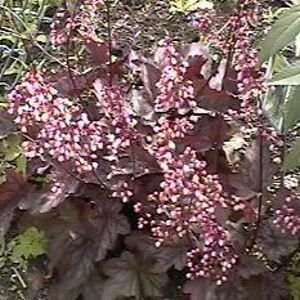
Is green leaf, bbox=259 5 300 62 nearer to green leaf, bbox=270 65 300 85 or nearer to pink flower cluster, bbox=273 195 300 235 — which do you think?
green leaf, bbox=270 65 300 85

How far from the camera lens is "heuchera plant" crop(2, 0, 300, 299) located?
2414mm

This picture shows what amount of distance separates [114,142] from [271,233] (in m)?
0.46

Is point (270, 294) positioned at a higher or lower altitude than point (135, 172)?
lower

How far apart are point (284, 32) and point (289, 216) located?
550 millimetres

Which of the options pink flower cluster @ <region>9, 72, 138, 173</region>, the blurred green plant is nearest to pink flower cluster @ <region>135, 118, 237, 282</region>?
pink flower cluster @ <region>9, 72, 138, 173</region>

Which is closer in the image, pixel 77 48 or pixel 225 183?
pixel 225 183

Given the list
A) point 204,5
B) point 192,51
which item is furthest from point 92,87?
point 204,5

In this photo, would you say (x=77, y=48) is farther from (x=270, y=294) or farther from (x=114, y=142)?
(x=270, y=294)

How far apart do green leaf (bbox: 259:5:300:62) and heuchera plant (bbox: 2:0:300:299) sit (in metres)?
0.30

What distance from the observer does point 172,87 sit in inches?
96.3

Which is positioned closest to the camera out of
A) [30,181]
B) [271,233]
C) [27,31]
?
[271,233]

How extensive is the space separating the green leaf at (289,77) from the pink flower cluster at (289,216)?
1.85ft

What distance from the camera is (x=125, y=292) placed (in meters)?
2.58

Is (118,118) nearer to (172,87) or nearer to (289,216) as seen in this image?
(172,87)
